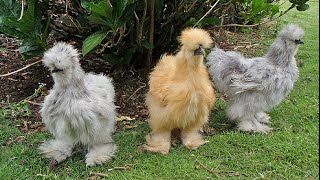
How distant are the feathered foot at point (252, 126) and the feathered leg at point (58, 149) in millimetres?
1528

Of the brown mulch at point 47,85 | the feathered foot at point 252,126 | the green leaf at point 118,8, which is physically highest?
the green leaf at point 118,8

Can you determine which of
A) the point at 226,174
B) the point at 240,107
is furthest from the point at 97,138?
the point at 240,107

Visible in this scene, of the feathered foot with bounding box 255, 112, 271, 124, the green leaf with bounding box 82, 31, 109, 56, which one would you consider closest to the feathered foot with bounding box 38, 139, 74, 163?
the green leaf with bounding box 82, 31, 109, 56

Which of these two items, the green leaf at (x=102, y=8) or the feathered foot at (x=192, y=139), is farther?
the feathered foot at (x=192, y=139)

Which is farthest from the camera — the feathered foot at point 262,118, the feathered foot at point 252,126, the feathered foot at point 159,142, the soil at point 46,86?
the soil at point 46,86

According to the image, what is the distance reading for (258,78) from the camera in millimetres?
3420

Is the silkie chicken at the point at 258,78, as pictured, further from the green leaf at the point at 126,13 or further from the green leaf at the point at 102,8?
the green leaf at the point at 102,8

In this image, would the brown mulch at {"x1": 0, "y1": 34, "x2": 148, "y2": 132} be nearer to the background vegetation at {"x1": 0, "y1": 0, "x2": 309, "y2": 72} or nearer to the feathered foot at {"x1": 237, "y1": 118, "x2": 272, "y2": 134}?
the background vegetation at {"x1": 0, "y1": 0, "x2": 309, "y2": 72}

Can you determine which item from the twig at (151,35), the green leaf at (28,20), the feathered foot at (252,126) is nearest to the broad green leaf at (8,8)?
the green leaf at (28,20)

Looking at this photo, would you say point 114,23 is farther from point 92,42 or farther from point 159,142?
point 159,142

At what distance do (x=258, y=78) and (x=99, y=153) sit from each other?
1517 mm

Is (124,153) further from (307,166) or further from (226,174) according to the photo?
(307,166)

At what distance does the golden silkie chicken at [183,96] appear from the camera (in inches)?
121

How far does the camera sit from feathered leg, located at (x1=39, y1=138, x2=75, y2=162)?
10.3ft
